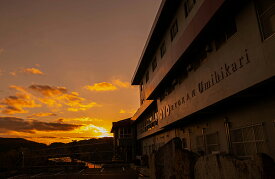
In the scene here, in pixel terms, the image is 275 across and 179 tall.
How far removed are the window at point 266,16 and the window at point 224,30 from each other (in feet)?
3.95

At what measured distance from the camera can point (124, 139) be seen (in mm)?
30984

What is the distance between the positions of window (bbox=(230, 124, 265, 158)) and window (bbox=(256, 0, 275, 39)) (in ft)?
9.67

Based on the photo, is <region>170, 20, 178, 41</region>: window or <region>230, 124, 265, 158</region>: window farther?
<region>170, 20, 178, 41</region>: window

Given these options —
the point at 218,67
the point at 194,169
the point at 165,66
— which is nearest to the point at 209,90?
the point at 218,67

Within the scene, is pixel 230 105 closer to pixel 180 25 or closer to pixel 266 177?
pixel 180 25

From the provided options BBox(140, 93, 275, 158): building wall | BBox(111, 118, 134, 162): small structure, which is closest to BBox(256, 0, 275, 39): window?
BBox(140, 93, 275, 158): building wall

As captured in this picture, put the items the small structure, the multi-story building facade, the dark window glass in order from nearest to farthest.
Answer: the multi-story building facade < the dark window glass < the small structure

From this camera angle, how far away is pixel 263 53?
5137 millimetres

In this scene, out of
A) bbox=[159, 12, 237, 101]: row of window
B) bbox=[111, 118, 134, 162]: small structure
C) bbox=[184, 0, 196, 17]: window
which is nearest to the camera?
bbox=[159, 12, 237, 101]: row of window

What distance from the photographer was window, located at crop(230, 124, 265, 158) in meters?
6.60

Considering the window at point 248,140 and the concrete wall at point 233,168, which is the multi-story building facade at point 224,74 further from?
the concrete wall at point 233,168

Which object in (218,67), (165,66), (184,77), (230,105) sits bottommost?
(230,105)

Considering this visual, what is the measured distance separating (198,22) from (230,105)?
136 inches

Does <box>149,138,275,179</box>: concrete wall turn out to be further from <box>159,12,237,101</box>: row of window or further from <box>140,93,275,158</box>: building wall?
<box>159,12,237,101</box>: row of window
